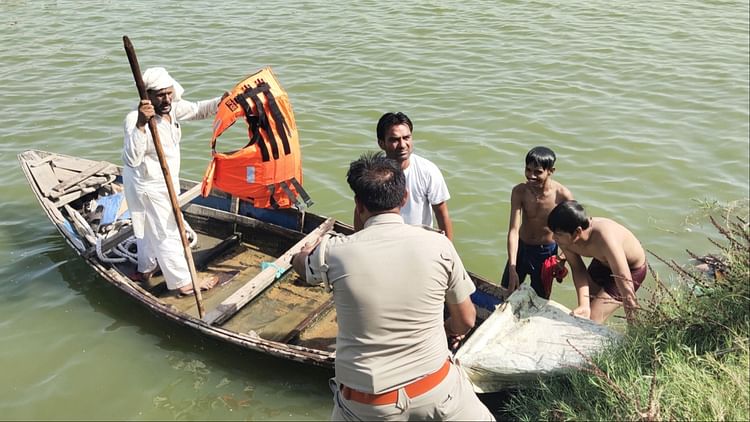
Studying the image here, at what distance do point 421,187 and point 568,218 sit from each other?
3.59 ft

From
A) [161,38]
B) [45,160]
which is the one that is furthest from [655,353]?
[161,38]

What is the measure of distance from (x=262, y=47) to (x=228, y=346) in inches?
341

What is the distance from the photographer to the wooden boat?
5.07 m

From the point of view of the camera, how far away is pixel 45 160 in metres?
7.55

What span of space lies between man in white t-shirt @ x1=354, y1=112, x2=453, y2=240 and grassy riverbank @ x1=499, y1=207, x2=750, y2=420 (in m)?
1.49

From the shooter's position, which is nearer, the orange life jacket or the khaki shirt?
the khaki shirt

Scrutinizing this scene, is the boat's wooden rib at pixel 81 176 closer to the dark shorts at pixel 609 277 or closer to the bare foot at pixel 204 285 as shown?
the bare foot at pixel 204 285

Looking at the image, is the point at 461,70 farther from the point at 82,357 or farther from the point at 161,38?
the point at 82,357

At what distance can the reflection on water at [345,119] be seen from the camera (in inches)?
209

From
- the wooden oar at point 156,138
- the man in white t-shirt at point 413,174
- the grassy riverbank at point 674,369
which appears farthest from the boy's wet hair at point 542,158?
the wooden oar at point 156,138

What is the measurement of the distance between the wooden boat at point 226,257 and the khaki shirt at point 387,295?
1.55 metres

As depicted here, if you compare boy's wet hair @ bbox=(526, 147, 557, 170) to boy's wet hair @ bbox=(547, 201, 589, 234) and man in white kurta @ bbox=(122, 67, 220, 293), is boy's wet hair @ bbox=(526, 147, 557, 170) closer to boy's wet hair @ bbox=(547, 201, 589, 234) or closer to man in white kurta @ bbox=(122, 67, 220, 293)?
boy's wet hair @ bbox=(547, 201, 589, 234)

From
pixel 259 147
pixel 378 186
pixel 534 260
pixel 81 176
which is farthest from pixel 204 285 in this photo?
pixel 378 186

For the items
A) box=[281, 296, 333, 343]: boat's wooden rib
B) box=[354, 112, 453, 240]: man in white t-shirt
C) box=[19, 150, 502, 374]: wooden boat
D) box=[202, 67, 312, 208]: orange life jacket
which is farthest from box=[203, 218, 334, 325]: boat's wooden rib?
box=[354, 112, 453, 240]: man in white t-shirt
